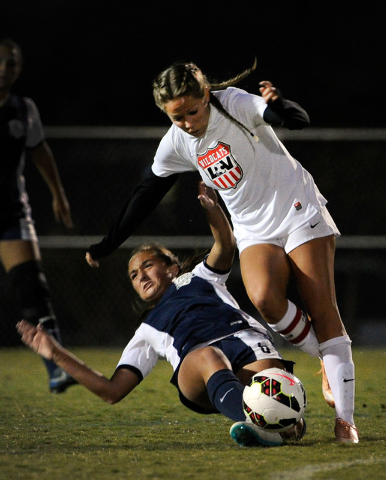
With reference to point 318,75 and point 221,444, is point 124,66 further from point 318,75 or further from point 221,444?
point 221,444

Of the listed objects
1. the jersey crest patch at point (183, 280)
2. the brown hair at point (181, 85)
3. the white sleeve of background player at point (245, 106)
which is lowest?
the jersey crest patch at point (183, 280)

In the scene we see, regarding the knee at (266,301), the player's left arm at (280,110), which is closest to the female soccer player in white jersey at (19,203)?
the knee at (266,301)

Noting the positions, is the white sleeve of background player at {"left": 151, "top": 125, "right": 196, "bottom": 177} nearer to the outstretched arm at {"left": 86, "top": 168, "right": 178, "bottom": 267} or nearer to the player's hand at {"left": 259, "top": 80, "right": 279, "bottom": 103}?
the outstretched arm at {"left": 86, "top": 168, "right": 178, "bottom": 267}

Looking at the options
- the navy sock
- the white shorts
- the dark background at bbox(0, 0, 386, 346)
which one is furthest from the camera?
the dark background at bbox(0, 0, 386, 346)

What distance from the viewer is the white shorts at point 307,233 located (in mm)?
3338

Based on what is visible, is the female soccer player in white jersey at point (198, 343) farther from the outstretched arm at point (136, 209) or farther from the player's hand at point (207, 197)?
the outstretched arm at point (136, 209)

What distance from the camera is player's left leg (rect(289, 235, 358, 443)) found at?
10.7ft

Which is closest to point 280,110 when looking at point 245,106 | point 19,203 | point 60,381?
point 245,106

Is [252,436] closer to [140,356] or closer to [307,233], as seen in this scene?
[140,356]

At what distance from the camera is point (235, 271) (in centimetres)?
780

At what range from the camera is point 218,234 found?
367 cm

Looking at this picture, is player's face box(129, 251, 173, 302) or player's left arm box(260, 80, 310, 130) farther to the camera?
player's face box(129, 251, 173, 302)

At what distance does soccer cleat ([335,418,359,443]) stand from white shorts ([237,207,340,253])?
76 cm

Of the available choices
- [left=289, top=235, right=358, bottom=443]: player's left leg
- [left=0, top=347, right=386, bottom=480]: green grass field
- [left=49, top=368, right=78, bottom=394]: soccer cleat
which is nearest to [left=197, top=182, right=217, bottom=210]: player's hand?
[left=289, top=235, right=358, bottom=443]: player's left leg
